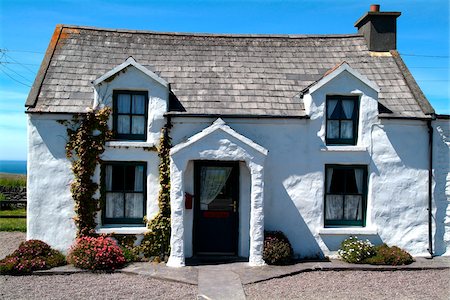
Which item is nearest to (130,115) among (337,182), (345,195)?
(337,182)

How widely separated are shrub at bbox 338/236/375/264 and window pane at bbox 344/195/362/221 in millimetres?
640

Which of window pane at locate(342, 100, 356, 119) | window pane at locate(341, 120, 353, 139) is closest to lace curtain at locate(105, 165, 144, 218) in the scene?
window pane at locate(341, 120, 353, 139)

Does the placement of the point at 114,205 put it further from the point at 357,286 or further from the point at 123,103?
the point at 357,286

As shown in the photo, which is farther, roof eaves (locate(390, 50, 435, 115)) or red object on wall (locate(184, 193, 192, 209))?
roof eaves (locate(390, 50, 435, 115))

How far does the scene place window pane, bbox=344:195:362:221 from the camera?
11.9m

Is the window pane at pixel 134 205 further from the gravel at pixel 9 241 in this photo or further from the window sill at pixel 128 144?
the gravel at pixel 9 241

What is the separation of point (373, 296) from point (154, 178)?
6.46 meters

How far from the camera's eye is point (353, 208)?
11.9m

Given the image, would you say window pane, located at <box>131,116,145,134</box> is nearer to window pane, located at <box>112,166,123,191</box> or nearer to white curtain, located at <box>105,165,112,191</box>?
window pane, located at <box>112,166,123,191</box>

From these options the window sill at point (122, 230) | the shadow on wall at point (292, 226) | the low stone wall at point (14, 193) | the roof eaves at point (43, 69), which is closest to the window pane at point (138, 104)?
the roof eaves at point (43, 69)

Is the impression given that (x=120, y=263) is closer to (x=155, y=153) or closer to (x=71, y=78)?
(x=155, y=153)

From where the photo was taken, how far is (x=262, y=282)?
9617mm

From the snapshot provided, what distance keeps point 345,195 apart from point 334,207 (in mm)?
492

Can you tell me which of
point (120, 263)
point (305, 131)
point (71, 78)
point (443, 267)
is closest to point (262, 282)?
point (120, 263)
